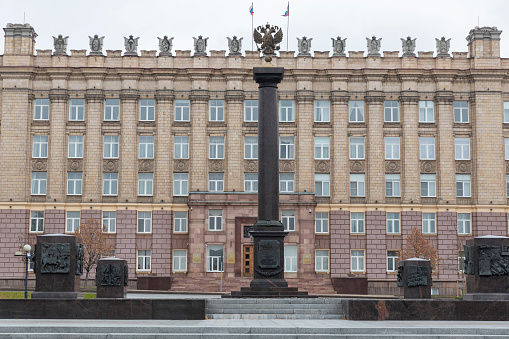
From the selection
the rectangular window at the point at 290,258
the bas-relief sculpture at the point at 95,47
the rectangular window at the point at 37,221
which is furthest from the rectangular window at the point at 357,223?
the rectangular window at the point at 37,221

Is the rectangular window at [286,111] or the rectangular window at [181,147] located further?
the rectangular window at [286,111]

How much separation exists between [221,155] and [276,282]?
3128 centimetres

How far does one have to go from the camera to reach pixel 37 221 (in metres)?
61.8

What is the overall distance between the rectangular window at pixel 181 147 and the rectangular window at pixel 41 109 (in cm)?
1083

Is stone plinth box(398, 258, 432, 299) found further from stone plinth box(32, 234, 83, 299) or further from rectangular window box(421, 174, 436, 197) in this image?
rectangular window box(421, 174, 436, 197)

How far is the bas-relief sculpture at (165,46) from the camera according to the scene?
2530 inches

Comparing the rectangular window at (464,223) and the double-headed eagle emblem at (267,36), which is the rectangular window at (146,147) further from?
the double-headed eagle emblem at (267,36)

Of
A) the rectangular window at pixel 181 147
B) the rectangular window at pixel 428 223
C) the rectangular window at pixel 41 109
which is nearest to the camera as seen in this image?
the rectangular window at pixel 428 223

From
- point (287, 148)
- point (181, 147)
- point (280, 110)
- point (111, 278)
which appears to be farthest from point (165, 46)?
point (111, 278)

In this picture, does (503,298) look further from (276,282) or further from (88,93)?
(88,93)

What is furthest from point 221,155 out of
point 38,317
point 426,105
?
point 38,317

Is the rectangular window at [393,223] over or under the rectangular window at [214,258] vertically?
over

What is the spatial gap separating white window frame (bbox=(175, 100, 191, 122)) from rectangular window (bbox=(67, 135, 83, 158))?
318 inches

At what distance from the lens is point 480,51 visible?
64125mm
